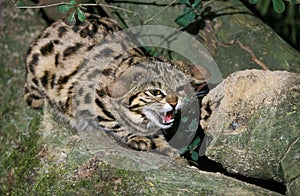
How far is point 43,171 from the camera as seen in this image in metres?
3.55

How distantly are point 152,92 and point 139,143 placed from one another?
1.55 feet

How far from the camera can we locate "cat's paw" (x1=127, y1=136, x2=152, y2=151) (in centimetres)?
381

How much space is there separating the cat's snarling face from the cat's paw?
184 millimetres

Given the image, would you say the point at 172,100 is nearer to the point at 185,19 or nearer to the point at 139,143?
the point at 139,143

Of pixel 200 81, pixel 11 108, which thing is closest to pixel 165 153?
pixel 200 81

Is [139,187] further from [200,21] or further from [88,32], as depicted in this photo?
[200,21]

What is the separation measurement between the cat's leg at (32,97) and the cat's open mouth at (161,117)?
103cm

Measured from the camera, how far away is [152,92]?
3.53 m

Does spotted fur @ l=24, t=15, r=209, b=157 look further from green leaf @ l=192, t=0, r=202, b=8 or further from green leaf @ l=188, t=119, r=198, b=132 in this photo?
green leaf @ l=192, t=0, r=202, b=8

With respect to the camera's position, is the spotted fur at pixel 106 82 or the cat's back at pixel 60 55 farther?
the cat's back at pixel 60 55

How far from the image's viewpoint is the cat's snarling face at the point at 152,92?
3527 millimetres

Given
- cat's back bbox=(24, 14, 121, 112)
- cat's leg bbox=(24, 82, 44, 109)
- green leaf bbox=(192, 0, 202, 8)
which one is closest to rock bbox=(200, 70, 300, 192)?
green leaf bbox=(192, 0, 202, 8)

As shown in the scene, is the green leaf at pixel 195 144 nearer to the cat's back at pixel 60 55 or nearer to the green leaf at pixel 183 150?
the green leaf at pixel 183 150

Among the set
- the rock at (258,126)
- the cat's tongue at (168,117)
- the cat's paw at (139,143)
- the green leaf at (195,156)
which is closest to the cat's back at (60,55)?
the cat's paw at (139,143)
